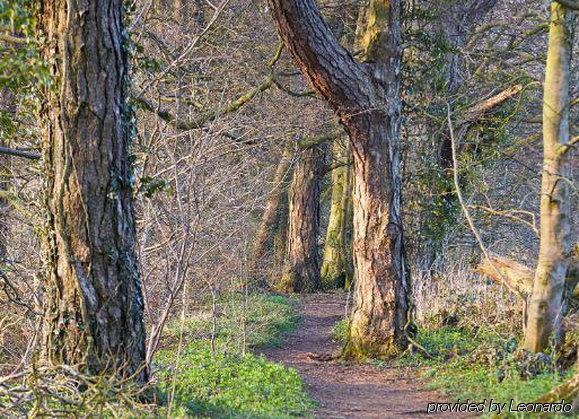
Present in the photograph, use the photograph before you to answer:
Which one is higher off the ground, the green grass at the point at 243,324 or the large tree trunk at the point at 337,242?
the large tree trunk at the point at 337,242

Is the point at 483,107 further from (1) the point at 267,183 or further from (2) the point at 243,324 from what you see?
(2) the point at 243,324

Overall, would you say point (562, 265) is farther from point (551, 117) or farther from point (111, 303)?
Answer: point (111, 303)

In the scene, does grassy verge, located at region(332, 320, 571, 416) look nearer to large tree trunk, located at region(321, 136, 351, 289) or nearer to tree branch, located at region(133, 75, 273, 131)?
tree branch, located at region(133, 75, 273, 131)

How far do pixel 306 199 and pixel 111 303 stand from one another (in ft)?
49.4

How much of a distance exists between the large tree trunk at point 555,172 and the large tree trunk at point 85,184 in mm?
4585

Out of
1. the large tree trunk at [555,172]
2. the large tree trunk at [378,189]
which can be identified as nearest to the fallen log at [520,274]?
the large tree trunk at [555,172]

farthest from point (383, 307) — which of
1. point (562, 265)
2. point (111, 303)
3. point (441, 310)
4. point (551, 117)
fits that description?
point (111, 303)

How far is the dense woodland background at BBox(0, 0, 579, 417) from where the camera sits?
7.00m

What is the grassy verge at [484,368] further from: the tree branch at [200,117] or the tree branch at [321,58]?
the tree branch at [200,117]

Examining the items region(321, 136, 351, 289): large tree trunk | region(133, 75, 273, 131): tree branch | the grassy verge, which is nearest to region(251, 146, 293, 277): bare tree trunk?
region(321, 136, 351, 289): large tree trunk

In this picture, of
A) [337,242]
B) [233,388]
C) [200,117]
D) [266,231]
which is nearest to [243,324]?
[233,388]

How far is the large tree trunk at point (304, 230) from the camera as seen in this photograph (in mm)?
21094

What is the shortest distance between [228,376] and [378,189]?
3478mm

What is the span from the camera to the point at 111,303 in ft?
20.7
